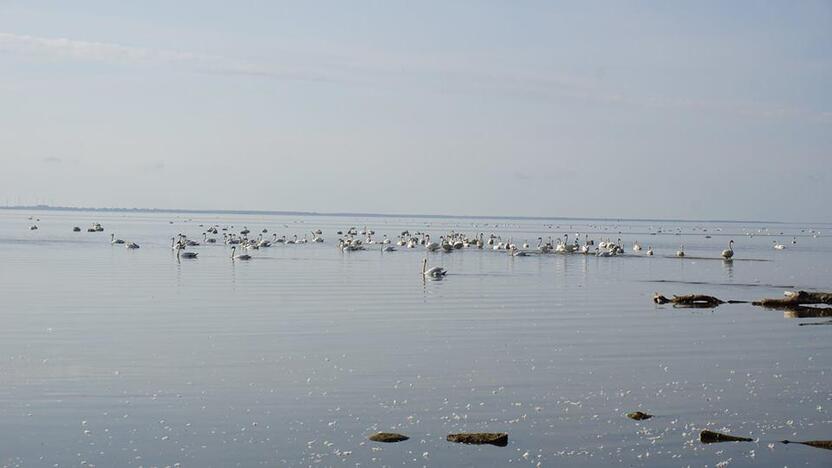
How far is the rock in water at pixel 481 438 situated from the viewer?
1491 cm

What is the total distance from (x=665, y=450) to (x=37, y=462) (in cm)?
855

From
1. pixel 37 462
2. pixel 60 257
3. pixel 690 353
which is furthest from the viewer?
pixel 60 257

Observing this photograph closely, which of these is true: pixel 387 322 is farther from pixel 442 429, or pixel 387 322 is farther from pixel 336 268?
pixel 336 268

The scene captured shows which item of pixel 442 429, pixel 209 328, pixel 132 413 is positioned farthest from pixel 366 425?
pixel 209 328

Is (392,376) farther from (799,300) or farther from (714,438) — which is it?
(799,300)

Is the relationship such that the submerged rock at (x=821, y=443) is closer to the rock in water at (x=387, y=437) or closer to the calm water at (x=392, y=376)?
the calm water at (x=392, y=376)

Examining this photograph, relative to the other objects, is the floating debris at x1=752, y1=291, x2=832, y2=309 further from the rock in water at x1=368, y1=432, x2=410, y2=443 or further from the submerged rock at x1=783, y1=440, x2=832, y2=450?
the rock in water at x1=368, y1=432, x2=410, y2=443

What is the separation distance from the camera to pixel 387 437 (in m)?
15.0

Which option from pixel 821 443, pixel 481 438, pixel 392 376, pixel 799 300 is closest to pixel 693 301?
pixel 799 300

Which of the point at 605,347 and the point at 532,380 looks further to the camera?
the point at 605,347

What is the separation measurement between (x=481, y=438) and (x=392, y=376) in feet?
17.0

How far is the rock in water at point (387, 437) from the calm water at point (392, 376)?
0.16 meters

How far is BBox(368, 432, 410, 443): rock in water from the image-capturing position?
15.0m

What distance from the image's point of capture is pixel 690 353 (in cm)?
2361
